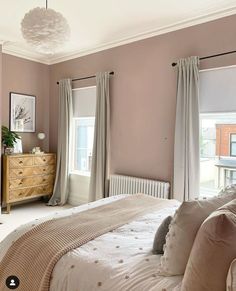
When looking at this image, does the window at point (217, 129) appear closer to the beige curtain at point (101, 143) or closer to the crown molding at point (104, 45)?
the crown molding at point (104, 45)

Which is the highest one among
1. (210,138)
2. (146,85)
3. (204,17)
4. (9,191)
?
(204,17)

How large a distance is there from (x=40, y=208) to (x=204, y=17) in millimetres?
3899

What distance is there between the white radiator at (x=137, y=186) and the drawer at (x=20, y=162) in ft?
4.85

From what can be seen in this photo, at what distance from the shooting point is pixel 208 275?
99cm

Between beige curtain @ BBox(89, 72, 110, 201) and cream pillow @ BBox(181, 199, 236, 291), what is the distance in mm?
3157

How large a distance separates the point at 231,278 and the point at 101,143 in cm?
335

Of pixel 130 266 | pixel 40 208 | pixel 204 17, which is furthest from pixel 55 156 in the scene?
pixel 130 266

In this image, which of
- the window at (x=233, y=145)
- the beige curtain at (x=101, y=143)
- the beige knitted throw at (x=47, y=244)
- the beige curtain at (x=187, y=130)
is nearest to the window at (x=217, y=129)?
the window at (x=233, y=145)

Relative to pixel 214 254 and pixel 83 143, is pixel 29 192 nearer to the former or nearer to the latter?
pixel 83 143

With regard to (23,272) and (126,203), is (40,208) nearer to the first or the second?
(126,203)

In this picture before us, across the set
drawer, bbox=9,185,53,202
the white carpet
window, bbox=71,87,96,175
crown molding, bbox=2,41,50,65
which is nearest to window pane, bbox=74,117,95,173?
window, bbox=71,87,96,175

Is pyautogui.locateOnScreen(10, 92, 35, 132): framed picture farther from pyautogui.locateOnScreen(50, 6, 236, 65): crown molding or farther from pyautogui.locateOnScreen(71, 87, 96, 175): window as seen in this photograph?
pyautogui.locateOnScreen(50, 6, 236, 65): crown molding

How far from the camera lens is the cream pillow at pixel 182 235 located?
4.00 feet

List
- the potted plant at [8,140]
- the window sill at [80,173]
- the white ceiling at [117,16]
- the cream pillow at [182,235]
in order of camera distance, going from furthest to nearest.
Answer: the window sill at [80,173]
the potted plant at [8,140]
the white ceiling at [117,16]
the cream pillow at [182,235]
